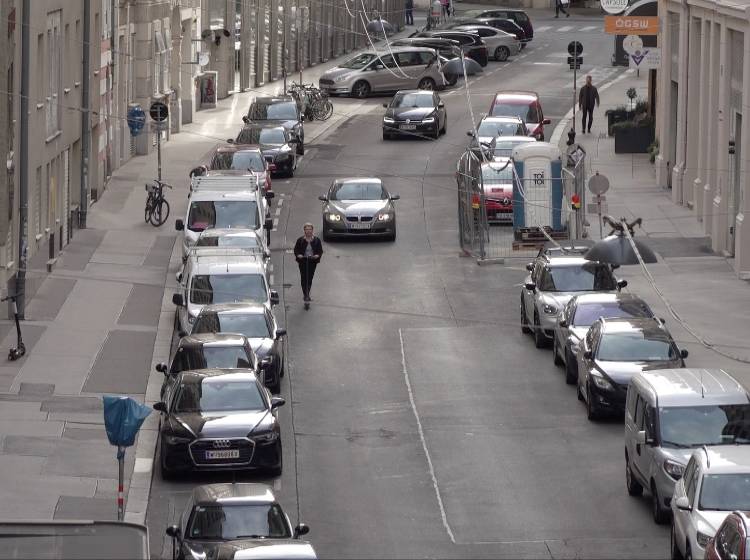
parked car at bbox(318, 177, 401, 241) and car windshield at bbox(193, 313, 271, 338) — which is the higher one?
parked car at bbox(318, 177, 401, 241)

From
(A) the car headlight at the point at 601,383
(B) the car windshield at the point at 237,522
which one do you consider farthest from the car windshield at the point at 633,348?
(B) the car windshield at the point at 237,522

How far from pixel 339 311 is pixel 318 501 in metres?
11.6

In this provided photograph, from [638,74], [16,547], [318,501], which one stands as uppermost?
[638,74]

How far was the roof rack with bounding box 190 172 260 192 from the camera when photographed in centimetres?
3734

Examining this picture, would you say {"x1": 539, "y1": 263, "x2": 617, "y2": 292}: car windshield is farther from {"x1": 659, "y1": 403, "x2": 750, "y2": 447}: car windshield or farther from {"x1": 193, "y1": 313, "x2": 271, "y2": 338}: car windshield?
{"x1": 659, "y1": 403, "x2": 750, "y2": 447}: car windshield

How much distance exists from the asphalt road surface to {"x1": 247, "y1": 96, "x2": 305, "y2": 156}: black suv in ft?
25.5

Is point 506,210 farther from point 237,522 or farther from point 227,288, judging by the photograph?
point 237,522

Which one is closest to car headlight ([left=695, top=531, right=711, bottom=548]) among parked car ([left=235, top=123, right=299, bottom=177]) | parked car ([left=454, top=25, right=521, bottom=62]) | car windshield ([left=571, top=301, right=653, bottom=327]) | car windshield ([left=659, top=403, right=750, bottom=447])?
car windshield ([left=659, top=403, right=750, bottom=447])

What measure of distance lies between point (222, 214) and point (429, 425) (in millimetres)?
12007

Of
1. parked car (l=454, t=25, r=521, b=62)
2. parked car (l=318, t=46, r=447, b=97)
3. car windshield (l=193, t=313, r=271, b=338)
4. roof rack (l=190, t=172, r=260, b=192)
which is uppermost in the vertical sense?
parked car (l=454, t=25, r=521, b=62)

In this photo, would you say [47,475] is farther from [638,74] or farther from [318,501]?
[638,74]

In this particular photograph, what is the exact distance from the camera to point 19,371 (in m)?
28.5

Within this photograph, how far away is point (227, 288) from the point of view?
30.6 metres

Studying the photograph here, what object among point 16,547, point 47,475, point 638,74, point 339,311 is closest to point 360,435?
point 47,475
